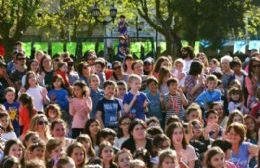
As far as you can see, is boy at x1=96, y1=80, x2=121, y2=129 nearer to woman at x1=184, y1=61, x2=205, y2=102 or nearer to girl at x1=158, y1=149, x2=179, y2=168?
woman at x1=184, y1=61, x2=205, y2=102

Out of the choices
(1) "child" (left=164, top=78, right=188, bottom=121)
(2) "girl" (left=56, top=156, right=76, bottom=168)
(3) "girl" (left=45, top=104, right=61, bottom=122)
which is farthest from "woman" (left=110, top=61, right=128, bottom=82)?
(2) "girl" (left=56, top=156, right=76, bottom=168)

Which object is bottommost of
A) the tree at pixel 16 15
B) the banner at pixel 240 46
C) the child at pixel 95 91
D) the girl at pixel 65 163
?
the banner at pixel 240 46

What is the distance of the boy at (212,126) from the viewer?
42.9 ft

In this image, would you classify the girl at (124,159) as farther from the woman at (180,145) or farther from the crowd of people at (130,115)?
the woman at (180,145)

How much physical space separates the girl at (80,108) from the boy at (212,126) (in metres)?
2.18

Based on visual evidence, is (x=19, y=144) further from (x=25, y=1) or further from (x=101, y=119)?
(x=25, y=1)

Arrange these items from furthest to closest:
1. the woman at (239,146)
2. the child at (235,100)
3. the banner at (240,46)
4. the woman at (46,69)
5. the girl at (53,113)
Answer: the banner at (240,46)
the woman at (46,69)
the child at (235,100)
the girl at (53,113)
the woman at (239,146)

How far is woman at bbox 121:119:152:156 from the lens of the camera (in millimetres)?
11641

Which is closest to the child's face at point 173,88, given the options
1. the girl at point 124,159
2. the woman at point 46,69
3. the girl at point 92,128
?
the girl at point 92,128

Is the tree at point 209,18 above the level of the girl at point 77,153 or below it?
above

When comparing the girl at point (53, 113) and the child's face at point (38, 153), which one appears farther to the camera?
the girl at point (53, 113)

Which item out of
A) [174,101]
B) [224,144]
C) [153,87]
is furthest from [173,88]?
[224,144]

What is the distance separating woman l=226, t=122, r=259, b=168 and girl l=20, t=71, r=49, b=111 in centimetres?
470

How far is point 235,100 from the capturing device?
15.3 meters
